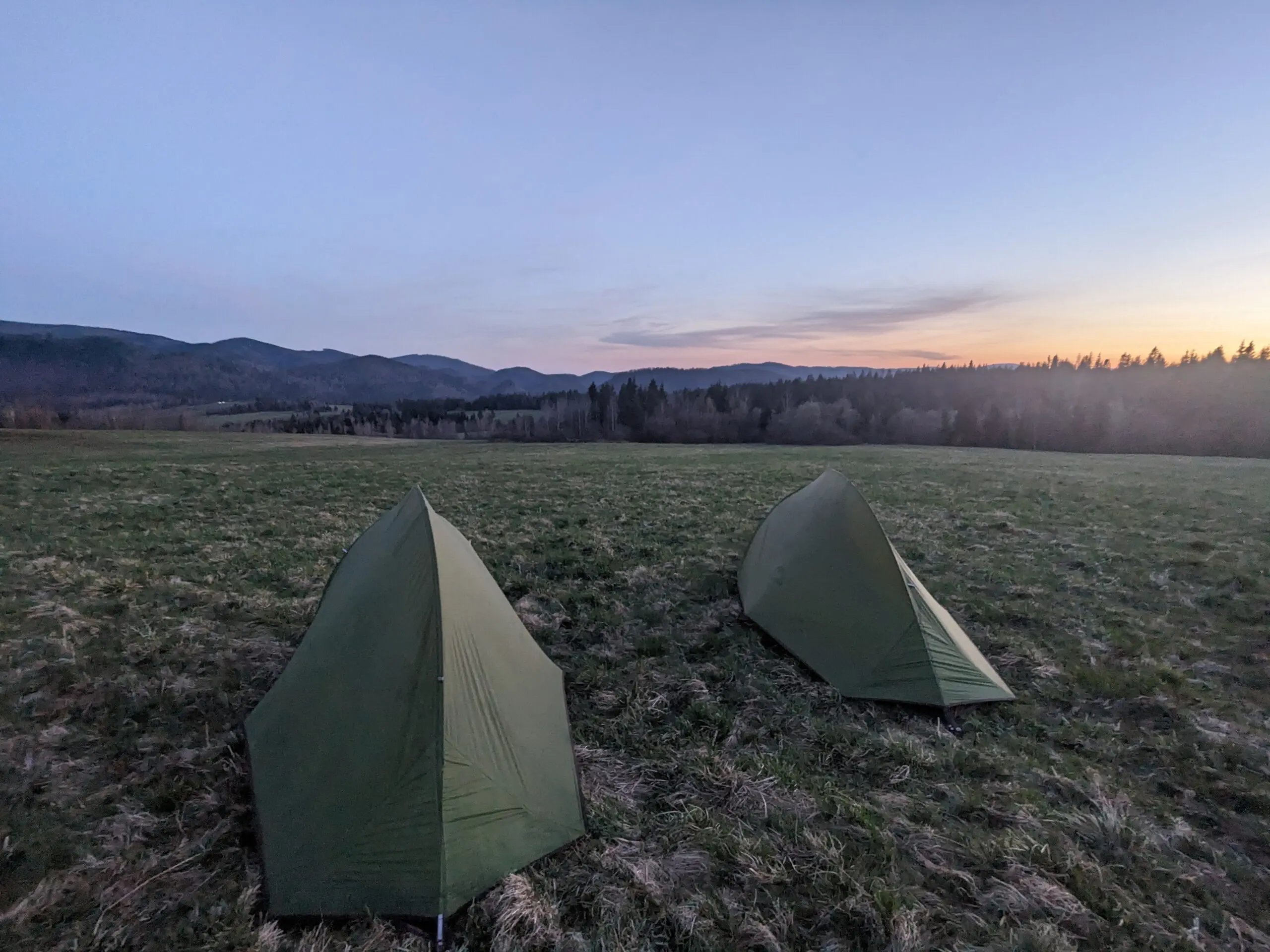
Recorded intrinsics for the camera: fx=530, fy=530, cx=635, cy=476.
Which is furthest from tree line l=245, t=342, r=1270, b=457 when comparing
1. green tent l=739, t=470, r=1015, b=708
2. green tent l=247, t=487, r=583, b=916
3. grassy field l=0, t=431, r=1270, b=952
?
green tent l=247, t=487, r=583, b=916

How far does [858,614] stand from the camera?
6402 mm

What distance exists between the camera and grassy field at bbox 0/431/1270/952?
347 cm

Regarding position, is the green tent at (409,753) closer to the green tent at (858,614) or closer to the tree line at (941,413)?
the green tent at (858,614)

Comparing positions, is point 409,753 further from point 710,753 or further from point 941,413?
point 941,413

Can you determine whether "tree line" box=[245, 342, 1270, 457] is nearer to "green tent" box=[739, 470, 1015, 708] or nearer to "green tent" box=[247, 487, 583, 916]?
"green tent" box=[739, 470, 1015, 708]

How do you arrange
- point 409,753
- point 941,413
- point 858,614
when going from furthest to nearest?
1. point 941,413
2. point 858,614
3. point 409,753

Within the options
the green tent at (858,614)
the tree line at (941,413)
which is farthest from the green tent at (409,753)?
the tree line at (941,413)

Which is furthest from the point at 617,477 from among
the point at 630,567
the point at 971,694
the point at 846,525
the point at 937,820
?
the point at 937,820

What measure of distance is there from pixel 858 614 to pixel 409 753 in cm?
504

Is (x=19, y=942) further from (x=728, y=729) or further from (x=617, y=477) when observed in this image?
(x=617, y=477)

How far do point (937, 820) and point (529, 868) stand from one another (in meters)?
3.25

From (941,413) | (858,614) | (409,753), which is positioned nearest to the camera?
(409,753)

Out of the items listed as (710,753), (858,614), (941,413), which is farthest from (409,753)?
(941,413)

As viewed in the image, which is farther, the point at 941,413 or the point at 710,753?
the point at 941,413
